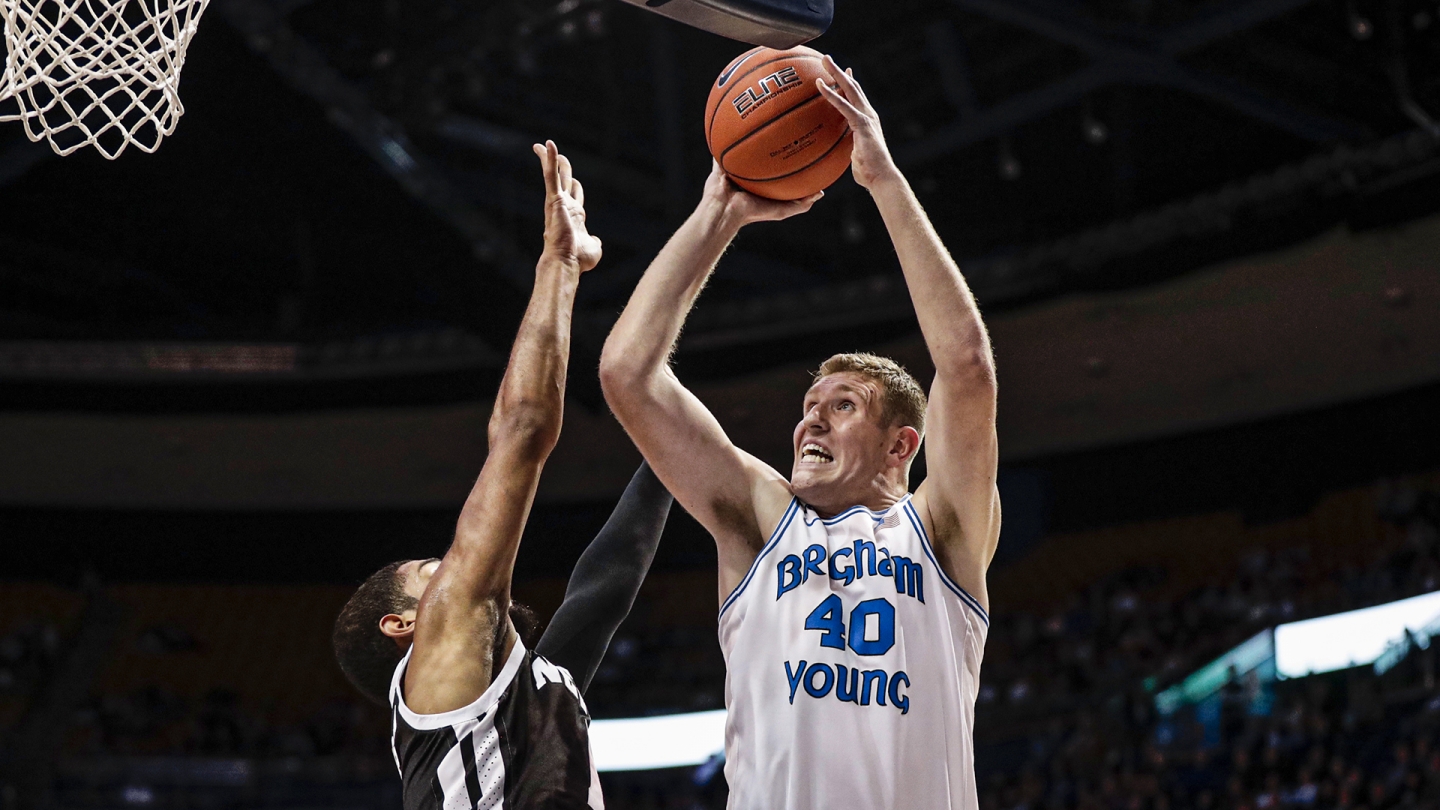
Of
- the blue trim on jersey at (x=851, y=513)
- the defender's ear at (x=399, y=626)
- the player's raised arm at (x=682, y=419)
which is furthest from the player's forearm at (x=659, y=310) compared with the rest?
the defender's ear at (x=399, y=626)

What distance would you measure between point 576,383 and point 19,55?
9182mm

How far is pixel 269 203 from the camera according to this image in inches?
502

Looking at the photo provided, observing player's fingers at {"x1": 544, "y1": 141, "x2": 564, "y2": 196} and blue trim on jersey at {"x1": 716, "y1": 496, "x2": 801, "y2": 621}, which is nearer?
blue trim on jersey at {"x1": 716, "y1": 496, "x2": 801, "y2": 621}

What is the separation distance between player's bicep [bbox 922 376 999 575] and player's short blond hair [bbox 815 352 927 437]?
0.15m

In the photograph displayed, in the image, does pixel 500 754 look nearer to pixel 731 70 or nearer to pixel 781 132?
pixel 781 132

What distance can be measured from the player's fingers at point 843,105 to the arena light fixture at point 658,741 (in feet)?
42.1

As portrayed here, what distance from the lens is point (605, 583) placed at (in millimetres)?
3625

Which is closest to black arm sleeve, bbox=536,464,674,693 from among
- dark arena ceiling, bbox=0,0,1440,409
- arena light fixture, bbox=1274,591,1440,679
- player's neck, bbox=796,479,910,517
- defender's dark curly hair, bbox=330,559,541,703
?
defender's dark curly hair, bbox=330,559,541,703

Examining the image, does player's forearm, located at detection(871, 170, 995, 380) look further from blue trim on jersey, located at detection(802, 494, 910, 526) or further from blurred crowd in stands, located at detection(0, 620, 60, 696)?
blurred crowd in stands, located at detection(0, 620, 60, 696)

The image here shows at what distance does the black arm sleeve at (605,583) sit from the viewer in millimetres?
3533

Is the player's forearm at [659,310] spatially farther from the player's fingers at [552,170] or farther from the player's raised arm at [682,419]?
the player's fingers at [552,170]

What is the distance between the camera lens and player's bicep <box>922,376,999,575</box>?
295 cm

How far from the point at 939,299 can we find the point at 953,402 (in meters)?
0.22

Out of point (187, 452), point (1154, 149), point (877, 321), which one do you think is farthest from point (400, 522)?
point (1154, 149)
